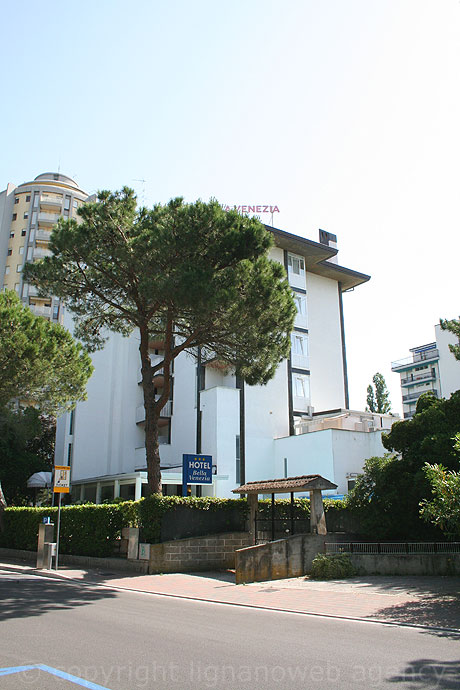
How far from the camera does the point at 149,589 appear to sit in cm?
1426

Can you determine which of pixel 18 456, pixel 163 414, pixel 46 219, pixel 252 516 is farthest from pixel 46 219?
pixel 252 516

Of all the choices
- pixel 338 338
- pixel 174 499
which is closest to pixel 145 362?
pixel 174 499

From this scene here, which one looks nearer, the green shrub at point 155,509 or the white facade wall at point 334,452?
the green shrub at point 155,509

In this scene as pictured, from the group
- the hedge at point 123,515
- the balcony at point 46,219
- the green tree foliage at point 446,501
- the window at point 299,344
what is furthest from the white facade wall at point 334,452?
the balcony at point 46,219

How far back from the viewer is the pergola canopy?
1653 cm

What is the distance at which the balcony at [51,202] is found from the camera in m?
68.6

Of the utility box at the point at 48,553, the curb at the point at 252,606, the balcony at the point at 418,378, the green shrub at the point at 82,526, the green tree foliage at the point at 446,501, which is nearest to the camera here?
the curb at the point at 252,606

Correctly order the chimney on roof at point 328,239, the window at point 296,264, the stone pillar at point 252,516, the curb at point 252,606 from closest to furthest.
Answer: the curb at point 252,606 < the stone pillar at point 252,516 < the window at point 296,264 < the chimney on roof at point 328,239

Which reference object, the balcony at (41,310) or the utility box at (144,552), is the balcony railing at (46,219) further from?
the utility box at (144,552)

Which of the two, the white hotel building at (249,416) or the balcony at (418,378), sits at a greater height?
the balcony at (418,378)

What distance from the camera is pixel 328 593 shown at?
12.9m

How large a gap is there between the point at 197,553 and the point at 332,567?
4.86 m

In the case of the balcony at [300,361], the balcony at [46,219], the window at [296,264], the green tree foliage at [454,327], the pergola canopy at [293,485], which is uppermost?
the balcony at [46,219]

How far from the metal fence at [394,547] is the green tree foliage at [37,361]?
38.8 ft
